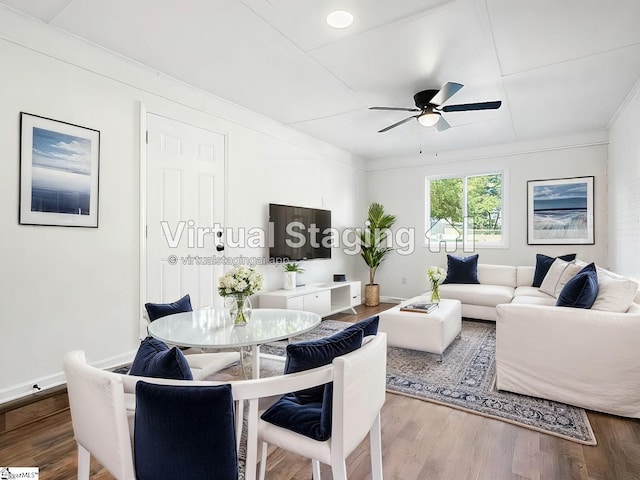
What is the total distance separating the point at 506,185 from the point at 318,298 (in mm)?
3517

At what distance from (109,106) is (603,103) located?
5.01 m

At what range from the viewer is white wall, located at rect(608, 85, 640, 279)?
3.44 metres

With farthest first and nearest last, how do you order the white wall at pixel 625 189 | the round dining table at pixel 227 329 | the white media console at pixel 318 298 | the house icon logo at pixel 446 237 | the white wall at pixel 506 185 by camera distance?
1. the house icon logo at pixel 446 237
2. the white wall at pixel 506 185
3. the white media console at pixel 318 298
4. the white wall at pixel 625 189
5. the round dining table at pixel 227 329

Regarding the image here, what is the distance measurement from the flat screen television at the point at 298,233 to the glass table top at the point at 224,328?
2108mm

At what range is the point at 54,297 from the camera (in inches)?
103

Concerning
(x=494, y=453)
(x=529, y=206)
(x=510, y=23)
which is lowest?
(x=494, y=453)

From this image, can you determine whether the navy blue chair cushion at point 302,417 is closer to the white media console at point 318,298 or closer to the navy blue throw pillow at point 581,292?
the navy blue throw pillow at point 581,292

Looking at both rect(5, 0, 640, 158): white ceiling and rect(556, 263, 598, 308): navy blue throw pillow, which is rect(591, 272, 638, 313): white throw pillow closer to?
rect(556, 263, 598, 308): navy blue throw pillow

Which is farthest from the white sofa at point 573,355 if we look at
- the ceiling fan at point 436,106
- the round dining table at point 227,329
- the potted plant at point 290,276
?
the potted plant at point 290,276

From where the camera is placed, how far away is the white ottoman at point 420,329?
319 cm

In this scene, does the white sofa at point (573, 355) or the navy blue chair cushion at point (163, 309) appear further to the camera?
the navy blue chair cushion at point (163, 309)

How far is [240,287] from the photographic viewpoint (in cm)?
216

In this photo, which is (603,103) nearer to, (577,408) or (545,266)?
(545,266)

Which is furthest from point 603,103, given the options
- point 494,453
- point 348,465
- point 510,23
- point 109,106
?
point 109,106
